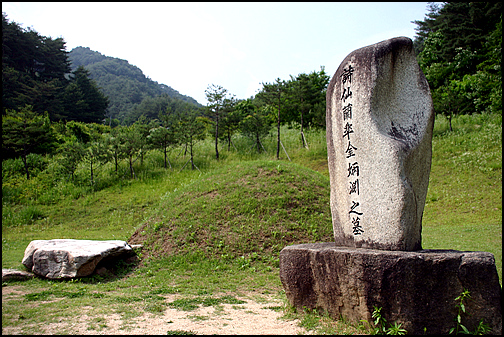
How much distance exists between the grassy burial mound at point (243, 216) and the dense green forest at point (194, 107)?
9.53m

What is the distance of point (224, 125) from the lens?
20.4 meters

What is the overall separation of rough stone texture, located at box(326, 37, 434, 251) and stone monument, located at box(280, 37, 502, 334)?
12 millimetres

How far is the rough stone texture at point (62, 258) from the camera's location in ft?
20.0

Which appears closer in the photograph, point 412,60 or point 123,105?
point 412,60

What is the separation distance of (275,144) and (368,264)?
59.7 ft

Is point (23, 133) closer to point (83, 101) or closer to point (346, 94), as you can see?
point (83, 101)

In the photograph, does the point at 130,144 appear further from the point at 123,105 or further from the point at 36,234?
the point at 123,105

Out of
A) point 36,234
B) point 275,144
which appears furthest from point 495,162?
point 36,234

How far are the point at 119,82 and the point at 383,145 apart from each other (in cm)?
7626

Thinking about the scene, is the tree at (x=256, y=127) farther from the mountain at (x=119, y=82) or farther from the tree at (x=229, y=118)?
the mountain at (x=119, y=82)

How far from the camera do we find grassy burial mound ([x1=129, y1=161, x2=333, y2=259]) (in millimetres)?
7699

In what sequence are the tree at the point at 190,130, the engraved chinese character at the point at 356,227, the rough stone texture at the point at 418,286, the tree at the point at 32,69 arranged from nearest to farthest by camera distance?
the rough stone texture at the point at 418,286, the engraved chinese character at the point at 356,227, the tree at the point at 190,130, the tree at the point at 32,69

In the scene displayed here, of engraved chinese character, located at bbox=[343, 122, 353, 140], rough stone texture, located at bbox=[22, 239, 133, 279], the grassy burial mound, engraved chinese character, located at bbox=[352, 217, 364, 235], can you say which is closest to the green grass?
the grassy burial mound

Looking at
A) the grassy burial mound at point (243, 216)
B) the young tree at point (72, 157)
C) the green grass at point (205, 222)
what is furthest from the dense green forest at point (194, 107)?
the grassy burial mound at point (243, 216)
